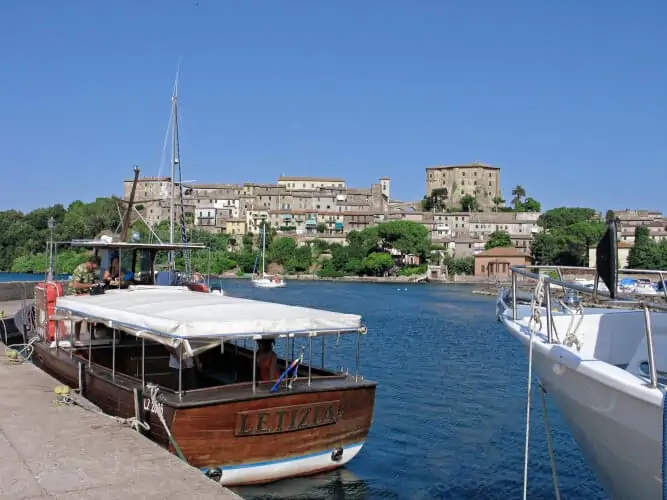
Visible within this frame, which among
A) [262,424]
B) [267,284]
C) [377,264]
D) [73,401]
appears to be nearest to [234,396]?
[262,424]

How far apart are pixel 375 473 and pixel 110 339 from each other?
6276 mm

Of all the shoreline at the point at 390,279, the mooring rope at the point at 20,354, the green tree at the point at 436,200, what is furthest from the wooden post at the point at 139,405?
the green tree at the point at 436,200

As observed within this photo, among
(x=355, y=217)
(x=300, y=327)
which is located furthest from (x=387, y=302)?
(x=355, y=217)

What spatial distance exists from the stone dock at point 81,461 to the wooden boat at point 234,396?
0.64m

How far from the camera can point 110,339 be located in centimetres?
1568

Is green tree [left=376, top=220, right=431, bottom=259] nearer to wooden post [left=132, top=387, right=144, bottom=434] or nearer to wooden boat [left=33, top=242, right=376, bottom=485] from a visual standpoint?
wooden boat [left=33, top=242, right=376, bottom=485]

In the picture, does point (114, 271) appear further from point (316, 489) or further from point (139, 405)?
point (316, 489)

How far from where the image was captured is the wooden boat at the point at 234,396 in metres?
10.4

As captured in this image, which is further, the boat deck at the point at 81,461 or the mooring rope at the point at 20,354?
the mooring rope at the point at 20,354

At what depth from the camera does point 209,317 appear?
1084 centimetres

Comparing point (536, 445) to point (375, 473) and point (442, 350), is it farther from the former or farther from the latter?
point (442, 350)

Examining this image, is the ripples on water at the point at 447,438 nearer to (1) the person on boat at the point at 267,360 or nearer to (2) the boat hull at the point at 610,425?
(1) the person on boat at the point at 267,360

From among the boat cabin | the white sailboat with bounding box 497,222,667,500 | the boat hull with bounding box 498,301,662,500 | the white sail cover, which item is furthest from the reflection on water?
the boat cabin

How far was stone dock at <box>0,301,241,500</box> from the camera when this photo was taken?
8.05 metres
